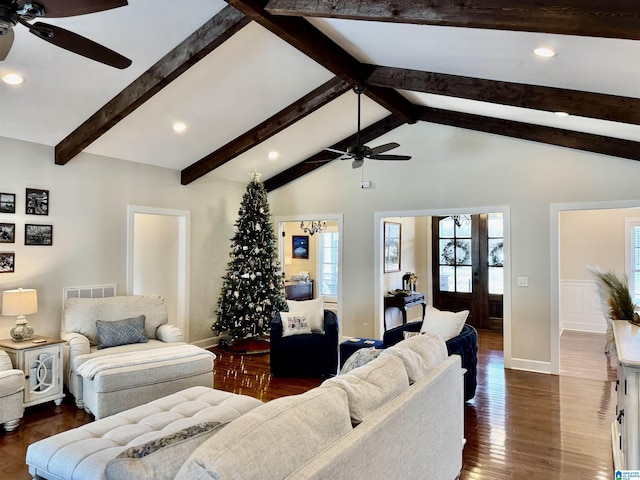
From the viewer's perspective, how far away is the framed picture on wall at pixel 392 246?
7.77 metres

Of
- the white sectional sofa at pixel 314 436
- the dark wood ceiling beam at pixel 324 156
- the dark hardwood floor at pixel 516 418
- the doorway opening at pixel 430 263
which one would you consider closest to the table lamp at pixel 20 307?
the dark hardwood floor at pixel 516 418

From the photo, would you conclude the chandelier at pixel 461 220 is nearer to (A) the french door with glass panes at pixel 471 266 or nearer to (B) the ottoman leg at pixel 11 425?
(A) the french door with glass panes at pixel 471 266

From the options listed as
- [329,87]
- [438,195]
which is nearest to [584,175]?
[438,195]

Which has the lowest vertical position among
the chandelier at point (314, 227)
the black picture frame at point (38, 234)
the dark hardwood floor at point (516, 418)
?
the dark hardwood floor at point (516, 418)

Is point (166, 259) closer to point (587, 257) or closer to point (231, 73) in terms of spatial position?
point (231, 73)

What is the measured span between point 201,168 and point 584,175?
17.1 ft

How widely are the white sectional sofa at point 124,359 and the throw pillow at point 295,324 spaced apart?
41.2 inches

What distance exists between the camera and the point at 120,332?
15.6ft

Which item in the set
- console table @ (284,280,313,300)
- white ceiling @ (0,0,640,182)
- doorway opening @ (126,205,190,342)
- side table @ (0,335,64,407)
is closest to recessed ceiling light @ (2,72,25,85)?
white ceiling @ (0,0,640,182)

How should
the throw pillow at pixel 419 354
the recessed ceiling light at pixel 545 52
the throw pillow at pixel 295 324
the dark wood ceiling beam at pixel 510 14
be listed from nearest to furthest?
the dark wood ceiling beam at pixel 510 14, the throw pillow at pixel 419 354, the recessed ceiling light at pixel 545 52, the throw pillow at pixel 295 324

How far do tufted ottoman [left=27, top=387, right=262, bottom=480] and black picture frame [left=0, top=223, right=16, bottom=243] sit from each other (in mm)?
2864

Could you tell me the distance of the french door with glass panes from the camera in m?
8.34

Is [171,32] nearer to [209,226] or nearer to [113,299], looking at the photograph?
[113,299]

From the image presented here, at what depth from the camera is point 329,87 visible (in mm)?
5266
